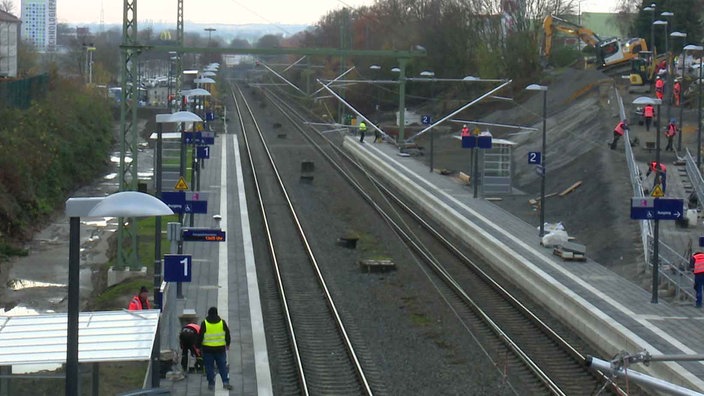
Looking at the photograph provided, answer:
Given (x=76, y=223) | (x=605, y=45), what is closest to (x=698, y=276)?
(x=76, y=223)

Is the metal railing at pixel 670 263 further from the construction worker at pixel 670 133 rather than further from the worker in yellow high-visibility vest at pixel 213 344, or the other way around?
the worker in yellow high-visibility vest at pixel 213 344

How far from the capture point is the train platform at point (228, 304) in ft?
50.1

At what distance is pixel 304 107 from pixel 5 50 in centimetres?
2881

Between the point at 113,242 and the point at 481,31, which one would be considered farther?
the point at 481,31

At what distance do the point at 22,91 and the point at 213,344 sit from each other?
38659mm

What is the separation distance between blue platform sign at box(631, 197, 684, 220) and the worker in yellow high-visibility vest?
8.44 meters

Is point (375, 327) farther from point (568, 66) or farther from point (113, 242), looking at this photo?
point (568, 66)

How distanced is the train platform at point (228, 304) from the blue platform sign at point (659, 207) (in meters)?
6.95

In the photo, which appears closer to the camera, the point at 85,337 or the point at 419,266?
the point at 85,337

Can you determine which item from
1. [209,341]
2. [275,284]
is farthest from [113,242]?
[209,341]

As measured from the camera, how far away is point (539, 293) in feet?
71.1

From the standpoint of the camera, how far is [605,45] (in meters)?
59.2

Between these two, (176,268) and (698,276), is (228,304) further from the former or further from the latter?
(698,276)

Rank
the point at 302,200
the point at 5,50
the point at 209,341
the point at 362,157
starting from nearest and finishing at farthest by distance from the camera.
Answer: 1. the point at 209,341
2. the point at 302,200
3. the point at 362,157
4. the point at 5,50
